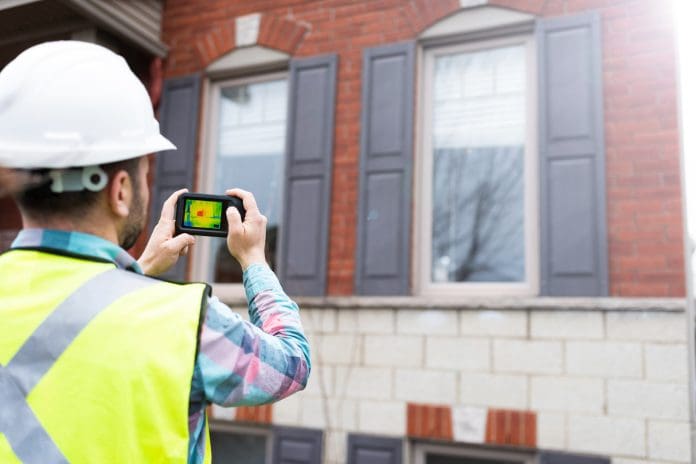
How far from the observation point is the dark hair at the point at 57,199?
1.10m

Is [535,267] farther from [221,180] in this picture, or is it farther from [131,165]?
[131,165]

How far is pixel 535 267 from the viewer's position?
466cm

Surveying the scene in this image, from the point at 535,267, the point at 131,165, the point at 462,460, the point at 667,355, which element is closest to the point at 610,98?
the point at 535,267

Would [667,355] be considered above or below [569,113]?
below

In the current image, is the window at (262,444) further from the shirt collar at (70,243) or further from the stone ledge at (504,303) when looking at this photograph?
the shirt collar at (70,243)

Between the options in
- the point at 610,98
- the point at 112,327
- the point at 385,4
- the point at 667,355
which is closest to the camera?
the point at 112,327

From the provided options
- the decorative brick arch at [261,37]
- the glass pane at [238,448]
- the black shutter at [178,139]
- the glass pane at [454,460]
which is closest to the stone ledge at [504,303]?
the glass pane at [454,460]

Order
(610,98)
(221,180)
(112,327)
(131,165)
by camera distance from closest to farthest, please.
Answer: (112,327), (131,165), (610,98), (221,180)

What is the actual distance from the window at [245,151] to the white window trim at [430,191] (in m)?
1.18

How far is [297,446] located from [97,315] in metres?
4.19

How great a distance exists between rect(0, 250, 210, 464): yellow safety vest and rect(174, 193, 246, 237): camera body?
0.35 m

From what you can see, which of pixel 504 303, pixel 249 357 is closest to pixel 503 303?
pixel 504 303

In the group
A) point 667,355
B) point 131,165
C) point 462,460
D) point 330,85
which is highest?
point 330,85

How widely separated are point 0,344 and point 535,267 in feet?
13.2
